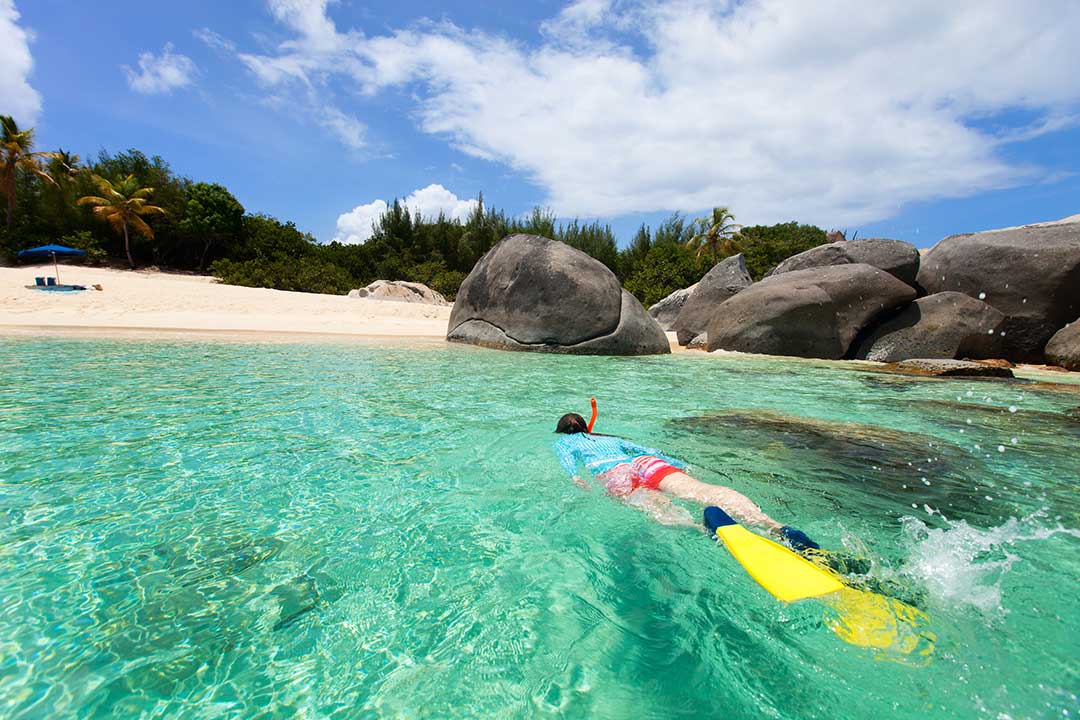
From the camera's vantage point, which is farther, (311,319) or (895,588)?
(311,319)

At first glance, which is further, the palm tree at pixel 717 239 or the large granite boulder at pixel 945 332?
the palm tree at pixel 717 239

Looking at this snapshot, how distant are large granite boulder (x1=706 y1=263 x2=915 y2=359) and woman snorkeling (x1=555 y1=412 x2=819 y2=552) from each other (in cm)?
914

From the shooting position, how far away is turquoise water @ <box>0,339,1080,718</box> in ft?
5.14

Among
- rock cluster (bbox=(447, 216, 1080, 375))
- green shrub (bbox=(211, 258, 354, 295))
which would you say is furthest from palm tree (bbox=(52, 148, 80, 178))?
rock cluster (bbox=(447, 216, 1080, 375))

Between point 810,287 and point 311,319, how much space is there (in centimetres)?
1452

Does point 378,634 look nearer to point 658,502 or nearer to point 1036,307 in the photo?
point 658,502

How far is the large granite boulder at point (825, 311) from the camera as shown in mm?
11469

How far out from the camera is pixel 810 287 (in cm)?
1171

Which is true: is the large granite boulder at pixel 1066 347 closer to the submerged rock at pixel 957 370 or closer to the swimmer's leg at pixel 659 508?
the submerged rock at pixel 957 370

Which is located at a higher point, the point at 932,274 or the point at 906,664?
the point at 932,274

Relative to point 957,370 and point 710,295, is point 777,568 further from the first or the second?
point 710,295

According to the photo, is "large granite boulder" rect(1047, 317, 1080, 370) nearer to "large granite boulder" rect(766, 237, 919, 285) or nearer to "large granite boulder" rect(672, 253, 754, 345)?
"large granite boulder" rect(766, 237, 919, 285)

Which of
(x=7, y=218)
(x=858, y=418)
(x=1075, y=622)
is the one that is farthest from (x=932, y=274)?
(x=7, y=218)

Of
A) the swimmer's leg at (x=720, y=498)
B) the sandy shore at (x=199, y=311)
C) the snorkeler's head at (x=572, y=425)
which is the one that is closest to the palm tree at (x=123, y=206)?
the sandy shore at (x=199, y=311)
